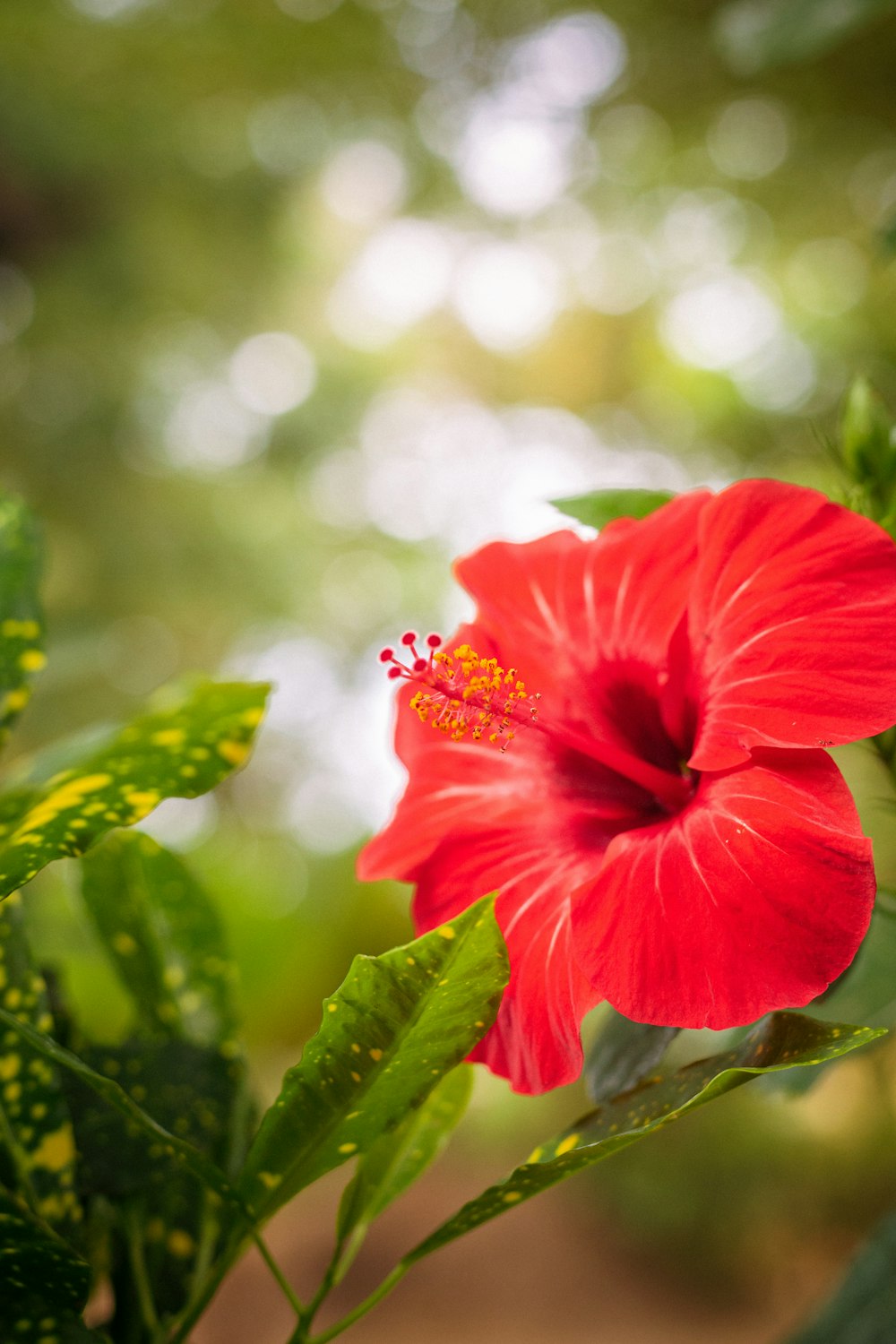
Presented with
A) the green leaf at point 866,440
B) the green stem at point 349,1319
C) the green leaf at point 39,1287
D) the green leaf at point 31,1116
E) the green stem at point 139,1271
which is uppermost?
the green leaf at point 866,440

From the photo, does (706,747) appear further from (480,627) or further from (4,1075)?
(4,1075)

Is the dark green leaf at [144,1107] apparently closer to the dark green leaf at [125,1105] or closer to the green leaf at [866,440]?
the dark green leaf at [125,1105]

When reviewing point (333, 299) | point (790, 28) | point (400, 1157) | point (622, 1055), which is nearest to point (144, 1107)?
point (400, 1157)

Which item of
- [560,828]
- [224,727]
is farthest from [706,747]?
[224,727]

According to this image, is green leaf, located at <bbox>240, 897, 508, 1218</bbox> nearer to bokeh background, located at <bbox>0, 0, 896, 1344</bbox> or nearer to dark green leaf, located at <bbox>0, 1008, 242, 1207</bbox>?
dark green leaf, located at <bbox>0, 1008, 242, 1207</bbox>

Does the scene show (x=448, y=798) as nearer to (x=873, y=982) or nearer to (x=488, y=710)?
(x=488, y=710)

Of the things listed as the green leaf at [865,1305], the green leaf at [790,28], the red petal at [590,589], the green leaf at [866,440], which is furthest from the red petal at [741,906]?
the green leaf at [790,28]
